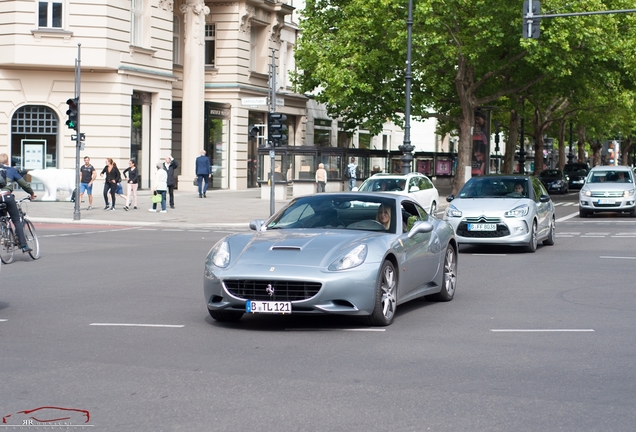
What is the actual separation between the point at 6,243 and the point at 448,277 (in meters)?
8.36

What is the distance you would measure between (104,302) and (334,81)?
34.6 m

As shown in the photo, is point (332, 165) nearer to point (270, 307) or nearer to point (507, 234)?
point (507, 234)

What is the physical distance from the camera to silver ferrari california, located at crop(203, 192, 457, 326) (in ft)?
32.6

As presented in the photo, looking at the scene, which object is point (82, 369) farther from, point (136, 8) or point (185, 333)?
point (136, 8)

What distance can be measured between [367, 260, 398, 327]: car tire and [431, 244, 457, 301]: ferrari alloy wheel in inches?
70.4

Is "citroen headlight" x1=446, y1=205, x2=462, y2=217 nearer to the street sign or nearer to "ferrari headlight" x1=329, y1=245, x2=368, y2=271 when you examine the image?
"ferrari headlight" x1=329, y1=245, x2=368, y2=271

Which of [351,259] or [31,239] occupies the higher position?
[351,259]

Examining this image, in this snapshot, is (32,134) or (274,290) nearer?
(274,290)

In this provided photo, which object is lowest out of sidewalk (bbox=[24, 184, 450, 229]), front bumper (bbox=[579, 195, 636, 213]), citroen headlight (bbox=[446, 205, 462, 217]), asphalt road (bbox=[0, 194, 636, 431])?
sidewalk (bbox=[24, 184, 450, 229])

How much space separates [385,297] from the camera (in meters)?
10.5

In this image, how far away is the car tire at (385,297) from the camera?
1024 centimetres

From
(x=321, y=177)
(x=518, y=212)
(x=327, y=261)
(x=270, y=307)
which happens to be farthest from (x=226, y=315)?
(x=321, y=177)

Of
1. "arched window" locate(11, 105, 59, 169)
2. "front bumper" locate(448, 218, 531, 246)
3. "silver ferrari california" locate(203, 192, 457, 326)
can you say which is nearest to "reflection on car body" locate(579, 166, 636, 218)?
"front bumper" locate(448, 218, 531, 246)

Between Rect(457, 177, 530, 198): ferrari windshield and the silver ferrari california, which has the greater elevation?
Rect(457, 177, 530, 198): ferrari windshield
